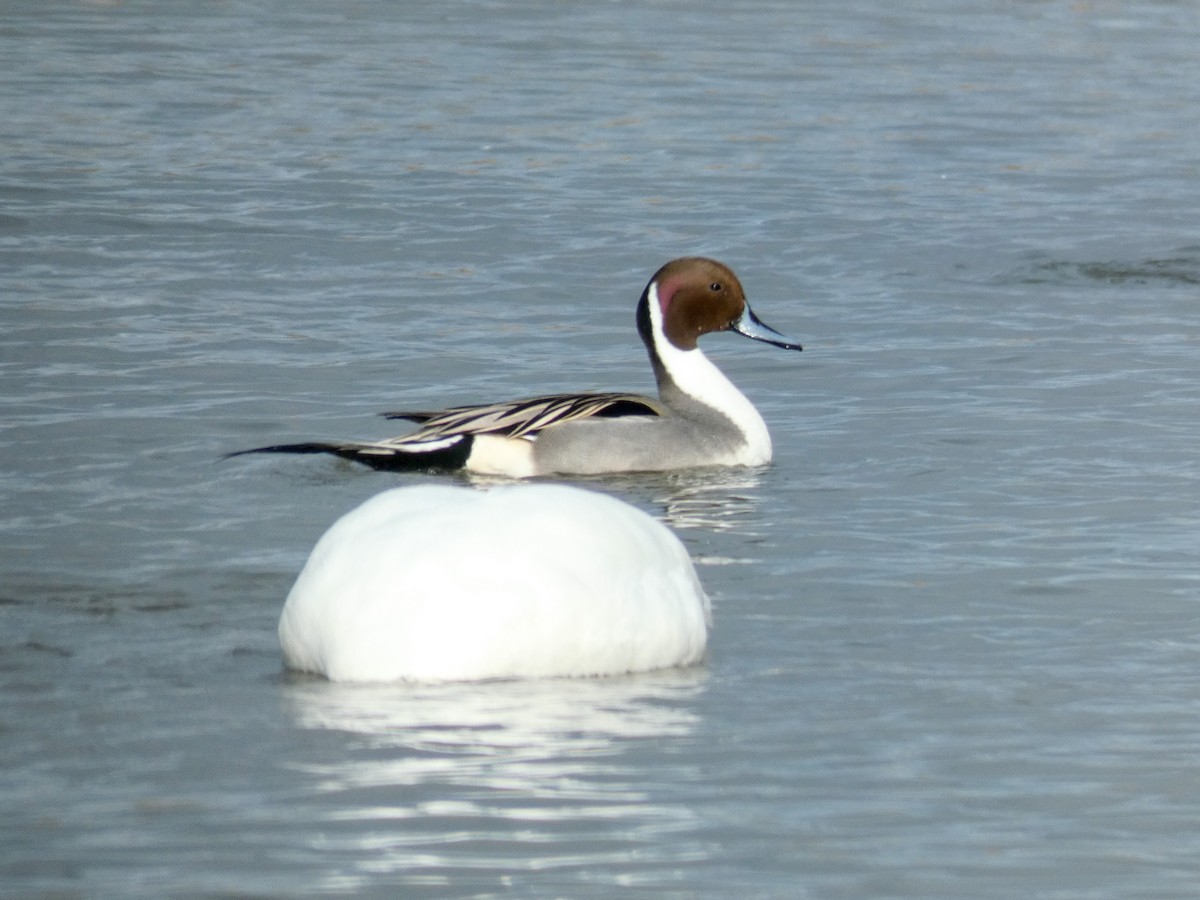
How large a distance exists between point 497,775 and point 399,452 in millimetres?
4649

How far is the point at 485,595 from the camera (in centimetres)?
656

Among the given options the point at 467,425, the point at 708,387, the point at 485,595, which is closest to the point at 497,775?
the point at 485,595

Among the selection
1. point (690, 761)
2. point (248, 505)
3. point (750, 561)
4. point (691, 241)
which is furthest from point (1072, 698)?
point (691, 241)

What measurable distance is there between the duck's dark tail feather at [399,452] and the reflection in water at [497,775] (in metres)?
3.51

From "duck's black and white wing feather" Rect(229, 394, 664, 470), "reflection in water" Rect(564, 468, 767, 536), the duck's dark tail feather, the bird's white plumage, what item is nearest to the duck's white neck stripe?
"reflection in water" Rect(564, 468, 767, 536)

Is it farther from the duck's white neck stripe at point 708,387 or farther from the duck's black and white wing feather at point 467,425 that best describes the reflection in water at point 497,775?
the duck's white neck stripe at point 708,387

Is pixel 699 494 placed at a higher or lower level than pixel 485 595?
lower

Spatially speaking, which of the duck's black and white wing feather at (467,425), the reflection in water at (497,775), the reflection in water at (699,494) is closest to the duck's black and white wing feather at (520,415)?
the duck's black and white wing feather at (467,425)

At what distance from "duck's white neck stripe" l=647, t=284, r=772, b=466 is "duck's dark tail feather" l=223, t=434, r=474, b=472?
1170 mm

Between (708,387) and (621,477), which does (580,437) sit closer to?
(621,477)

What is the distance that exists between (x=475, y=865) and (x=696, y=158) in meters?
14.9

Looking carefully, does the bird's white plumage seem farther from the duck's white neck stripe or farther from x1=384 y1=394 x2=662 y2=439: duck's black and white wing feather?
the duck's white neck stripe

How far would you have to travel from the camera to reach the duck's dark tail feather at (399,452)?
401 inches

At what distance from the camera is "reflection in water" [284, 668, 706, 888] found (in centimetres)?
539
